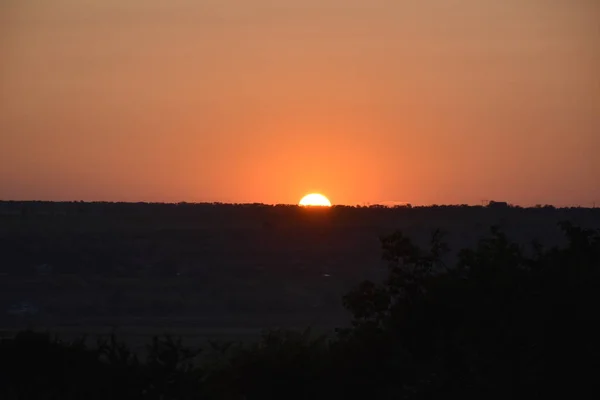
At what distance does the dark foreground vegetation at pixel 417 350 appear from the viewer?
13750 millimetres

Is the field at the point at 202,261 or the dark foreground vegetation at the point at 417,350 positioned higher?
the field at the point at 202,261

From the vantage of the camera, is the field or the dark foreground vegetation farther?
the field

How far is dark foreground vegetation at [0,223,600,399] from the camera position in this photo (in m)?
13.8

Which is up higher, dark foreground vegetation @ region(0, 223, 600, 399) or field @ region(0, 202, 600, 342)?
field @ region(0, 202, 600, 342)

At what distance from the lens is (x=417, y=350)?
52.1ft

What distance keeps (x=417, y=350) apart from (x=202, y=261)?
187 ft

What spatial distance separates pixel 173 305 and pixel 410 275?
142ft

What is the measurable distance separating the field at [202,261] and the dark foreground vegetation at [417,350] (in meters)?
28.8

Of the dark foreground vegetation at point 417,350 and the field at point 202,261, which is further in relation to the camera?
the field at point 202,261

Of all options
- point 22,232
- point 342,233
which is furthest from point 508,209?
point 22,232

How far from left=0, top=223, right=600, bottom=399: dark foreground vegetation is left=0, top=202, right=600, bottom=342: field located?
28835mm

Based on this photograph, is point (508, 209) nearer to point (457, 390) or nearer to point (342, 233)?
point (342, 233)

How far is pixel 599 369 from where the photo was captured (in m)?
13.4

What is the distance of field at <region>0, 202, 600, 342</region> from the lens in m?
55.9
